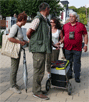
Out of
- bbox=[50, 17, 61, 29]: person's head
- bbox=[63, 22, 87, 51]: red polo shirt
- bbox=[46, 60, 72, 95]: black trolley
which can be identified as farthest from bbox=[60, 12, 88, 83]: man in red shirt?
bbox=[46, 60, 72, 95]: black trolley

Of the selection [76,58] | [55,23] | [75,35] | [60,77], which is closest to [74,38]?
[75,35]

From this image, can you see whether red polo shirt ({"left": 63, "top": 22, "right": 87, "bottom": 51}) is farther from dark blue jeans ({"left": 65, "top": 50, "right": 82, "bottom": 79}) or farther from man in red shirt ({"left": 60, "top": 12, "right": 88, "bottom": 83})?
dark blue jeans ({"left": 65, "top": 50, "right": 82, "bottom": 79})

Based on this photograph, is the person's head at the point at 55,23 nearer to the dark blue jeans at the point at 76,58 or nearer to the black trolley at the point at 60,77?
the dark blue jeans at the point at 76,58

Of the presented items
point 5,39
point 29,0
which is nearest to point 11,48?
point 5,39

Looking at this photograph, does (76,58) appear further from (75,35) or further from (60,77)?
(60,77)

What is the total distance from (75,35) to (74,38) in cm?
9

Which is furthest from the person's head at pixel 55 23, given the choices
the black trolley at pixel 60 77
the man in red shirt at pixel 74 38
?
the black trolley at pixel 60 77

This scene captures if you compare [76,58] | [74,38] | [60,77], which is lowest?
[60,77]

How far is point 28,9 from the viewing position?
25.3m

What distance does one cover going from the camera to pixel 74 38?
5070 mm

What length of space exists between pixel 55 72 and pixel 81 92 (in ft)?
2.63

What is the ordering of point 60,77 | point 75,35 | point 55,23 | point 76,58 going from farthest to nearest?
point 55,23 < point 76,58 < point 75,35 < point 60,77

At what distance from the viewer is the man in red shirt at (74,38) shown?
5030 mm

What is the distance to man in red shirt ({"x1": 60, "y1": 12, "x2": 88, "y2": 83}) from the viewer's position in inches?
198
